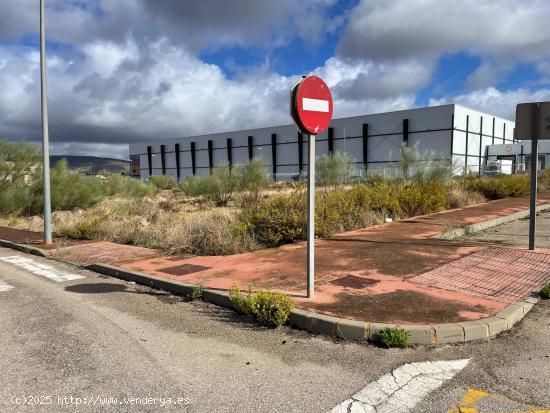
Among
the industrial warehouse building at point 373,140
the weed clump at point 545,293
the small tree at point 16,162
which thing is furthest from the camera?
the industrial warehouse building at point 373,140

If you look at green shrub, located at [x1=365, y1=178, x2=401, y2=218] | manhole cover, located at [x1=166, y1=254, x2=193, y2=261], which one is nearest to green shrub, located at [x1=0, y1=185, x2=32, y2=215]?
manhole cover, located at [x1=166, y1=254, x2=193, y2=261]

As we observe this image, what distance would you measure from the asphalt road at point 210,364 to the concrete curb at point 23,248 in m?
5.69

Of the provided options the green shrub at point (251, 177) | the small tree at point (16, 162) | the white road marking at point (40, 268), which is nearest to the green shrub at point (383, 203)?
the white road marking at point (40, 268)

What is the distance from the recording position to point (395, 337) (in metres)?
4.47

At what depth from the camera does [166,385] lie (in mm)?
3744

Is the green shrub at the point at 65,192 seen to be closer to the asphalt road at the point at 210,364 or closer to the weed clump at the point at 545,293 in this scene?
the asphalt road at the point at 210,364

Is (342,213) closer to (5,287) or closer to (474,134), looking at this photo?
(5,287)

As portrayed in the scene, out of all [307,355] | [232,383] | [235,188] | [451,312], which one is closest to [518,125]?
[451,312]

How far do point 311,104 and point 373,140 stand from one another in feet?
181

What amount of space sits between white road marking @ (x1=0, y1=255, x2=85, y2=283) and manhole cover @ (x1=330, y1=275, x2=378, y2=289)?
4.81 m

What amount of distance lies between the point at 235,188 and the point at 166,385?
25380mm

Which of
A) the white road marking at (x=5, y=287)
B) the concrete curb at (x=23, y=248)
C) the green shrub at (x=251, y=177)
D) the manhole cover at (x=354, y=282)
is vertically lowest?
the concrete curb at (x=23, y=248)

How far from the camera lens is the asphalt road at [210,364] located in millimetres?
3480

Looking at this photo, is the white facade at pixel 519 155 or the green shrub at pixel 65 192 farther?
the white facade at pixel 519 155
